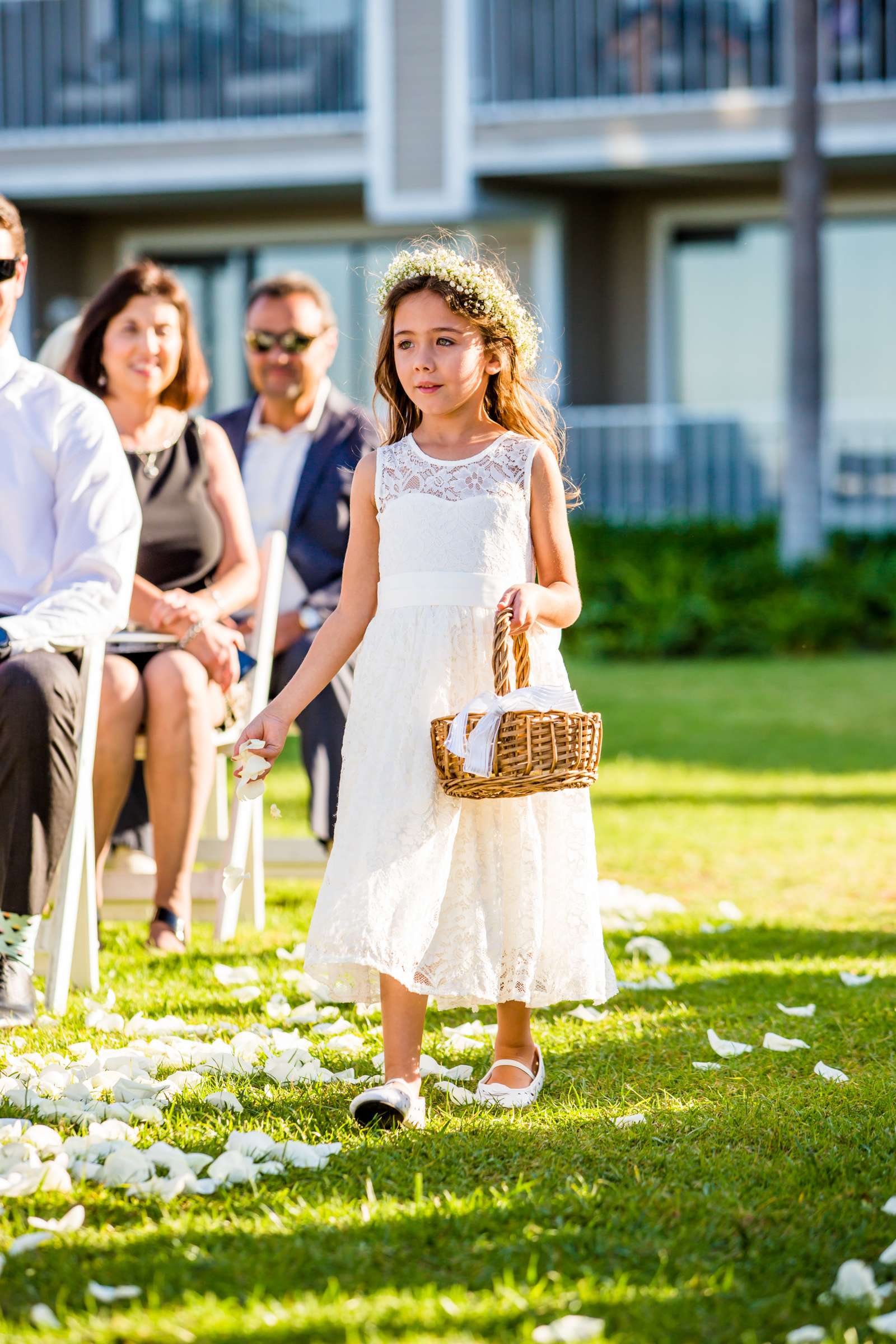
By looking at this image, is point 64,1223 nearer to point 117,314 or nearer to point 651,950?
point 651,950

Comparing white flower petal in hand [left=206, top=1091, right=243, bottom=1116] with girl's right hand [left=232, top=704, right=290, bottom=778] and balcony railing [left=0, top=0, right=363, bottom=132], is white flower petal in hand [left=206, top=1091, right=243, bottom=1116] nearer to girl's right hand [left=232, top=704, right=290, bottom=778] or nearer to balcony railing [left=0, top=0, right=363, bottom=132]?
girl's right hand [left=232, top=704, right=290, bottom=778]

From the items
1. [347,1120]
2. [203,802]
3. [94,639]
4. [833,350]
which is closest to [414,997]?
[347,1120]

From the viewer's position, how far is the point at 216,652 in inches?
192

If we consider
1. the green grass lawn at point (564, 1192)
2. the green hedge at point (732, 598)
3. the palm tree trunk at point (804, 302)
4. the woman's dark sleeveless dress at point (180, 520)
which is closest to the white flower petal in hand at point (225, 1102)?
the green grass lawn at point (564, 1192)

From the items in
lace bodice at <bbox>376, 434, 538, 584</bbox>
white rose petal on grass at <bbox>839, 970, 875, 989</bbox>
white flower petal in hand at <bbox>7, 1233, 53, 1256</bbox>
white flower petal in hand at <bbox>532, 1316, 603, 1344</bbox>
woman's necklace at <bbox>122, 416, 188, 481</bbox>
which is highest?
woman's necklace at <bbox>122, 416, 188, 481</bbox>

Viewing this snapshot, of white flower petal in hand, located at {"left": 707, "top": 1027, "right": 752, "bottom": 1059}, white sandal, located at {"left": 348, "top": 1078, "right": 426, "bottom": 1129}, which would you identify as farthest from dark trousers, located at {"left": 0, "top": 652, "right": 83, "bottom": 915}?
white flower petal in hand, located at {"left": 707, "top": 1027, "right": 752, "bottom": 1059}

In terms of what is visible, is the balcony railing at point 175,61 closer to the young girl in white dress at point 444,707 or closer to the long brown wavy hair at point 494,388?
the long brown wavy hair at point 494,388

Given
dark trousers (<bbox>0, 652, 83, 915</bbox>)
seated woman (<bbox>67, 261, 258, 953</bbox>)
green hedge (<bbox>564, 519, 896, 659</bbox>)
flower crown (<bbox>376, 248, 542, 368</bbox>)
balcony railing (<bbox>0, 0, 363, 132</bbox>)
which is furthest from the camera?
balcony railing (<bbox>0, 0, 363, 132</bbox>)

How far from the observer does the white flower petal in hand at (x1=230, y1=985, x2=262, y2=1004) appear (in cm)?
412

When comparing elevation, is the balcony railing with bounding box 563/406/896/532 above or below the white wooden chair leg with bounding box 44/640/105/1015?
above

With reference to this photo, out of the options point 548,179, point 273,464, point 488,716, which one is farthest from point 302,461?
point 548,179

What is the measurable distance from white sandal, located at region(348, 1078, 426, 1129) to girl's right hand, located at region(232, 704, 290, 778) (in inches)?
24.6

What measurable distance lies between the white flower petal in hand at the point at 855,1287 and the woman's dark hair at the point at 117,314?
136 inches

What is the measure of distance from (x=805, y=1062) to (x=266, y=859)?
2.46 m
